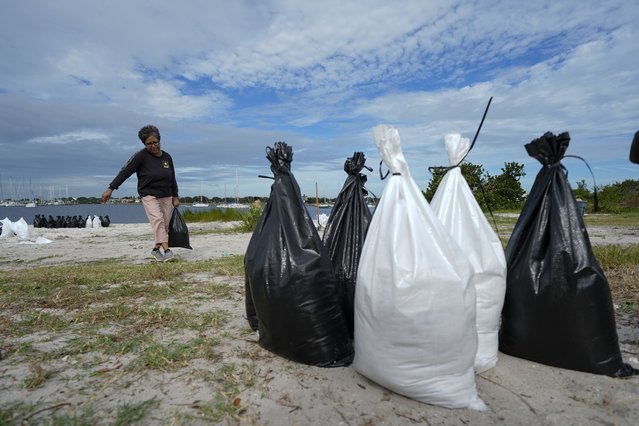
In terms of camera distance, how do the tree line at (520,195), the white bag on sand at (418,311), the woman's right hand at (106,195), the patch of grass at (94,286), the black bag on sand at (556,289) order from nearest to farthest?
the white bag on sand at (418,311), the black bag on sand at (556,289), the patch of grass at (94,286), the woman's right hand at (106,195), the tree line at (520,195)

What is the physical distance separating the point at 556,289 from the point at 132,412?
6.53 ft

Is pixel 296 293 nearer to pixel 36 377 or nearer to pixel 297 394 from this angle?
pixel 297 394

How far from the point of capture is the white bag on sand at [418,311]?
5.39 feet

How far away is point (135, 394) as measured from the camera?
173 cm

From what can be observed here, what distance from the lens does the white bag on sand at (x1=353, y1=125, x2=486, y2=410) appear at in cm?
164

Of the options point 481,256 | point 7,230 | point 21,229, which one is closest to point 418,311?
point 481,256

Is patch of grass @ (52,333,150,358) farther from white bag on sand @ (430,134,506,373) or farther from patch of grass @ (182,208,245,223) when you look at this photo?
patch of grass @ (182,208,245,223)

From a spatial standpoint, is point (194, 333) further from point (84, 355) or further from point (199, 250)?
point (199, 250)

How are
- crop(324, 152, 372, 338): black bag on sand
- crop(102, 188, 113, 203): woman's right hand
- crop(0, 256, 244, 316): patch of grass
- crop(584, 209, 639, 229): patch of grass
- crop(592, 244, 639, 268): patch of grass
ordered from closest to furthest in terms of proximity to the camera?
crop(324, 152, 372, 338): black bag on sand
crop(0, 256, 244, 316): patch of grass
crop(592, 244, 639, 268): patch of grass
crop(102, 188, 113, 203): woman's right hand
crop(584, 209, 639, 229): patch of grass

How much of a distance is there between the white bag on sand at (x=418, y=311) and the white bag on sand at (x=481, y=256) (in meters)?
0.28

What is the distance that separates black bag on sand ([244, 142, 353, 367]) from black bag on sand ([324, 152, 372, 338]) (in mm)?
152

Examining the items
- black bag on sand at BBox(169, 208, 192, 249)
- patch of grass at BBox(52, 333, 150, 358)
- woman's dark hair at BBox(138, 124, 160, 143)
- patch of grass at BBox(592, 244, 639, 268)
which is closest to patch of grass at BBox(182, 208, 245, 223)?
black bag on sand at BBox(169, 208, 192, 249)

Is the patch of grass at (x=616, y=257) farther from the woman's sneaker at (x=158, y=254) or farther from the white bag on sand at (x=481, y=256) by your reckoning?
the woman's sneaker at (x=158, y=254)

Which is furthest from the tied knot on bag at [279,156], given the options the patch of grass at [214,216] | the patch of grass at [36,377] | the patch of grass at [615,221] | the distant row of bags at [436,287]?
the patch of grass at [214,216]
